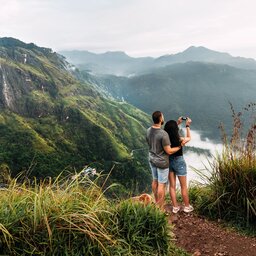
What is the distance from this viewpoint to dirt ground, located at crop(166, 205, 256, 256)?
512 cm

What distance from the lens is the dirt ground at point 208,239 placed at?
512 centimetres

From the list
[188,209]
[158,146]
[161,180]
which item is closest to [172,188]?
[161,180]

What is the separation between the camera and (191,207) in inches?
261

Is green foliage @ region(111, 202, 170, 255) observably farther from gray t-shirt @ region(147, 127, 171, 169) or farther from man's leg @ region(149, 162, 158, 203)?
man's leg @ region(149, 162, 158, 203)

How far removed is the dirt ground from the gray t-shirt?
105 centimetres

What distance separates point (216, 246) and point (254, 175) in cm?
139

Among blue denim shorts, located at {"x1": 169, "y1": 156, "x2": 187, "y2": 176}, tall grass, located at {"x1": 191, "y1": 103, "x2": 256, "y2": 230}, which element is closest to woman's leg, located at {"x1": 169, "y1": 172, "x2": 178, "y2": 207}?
blue denim shorts, located at {"x1": 169, "y1": 156, "x2": 187, "y2": 176}

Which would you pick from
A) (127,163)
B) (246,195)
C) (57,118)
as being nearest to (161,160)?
(246,195)

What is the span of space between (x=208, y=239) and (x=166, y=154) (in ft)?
5.54

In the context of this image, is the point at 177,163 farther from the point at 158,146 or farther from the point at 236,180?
the point at 236,180

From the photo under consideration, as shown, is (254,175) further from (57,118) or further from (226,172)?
(57,118)

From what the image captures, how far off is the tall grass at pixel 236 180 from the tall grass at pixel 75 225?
6.53 feet

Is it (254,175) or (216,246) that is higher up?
(254,175)

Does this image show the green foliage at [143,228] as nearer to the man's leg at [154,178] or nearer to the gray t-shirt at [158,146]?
the gray t-shirt at [158,146]
